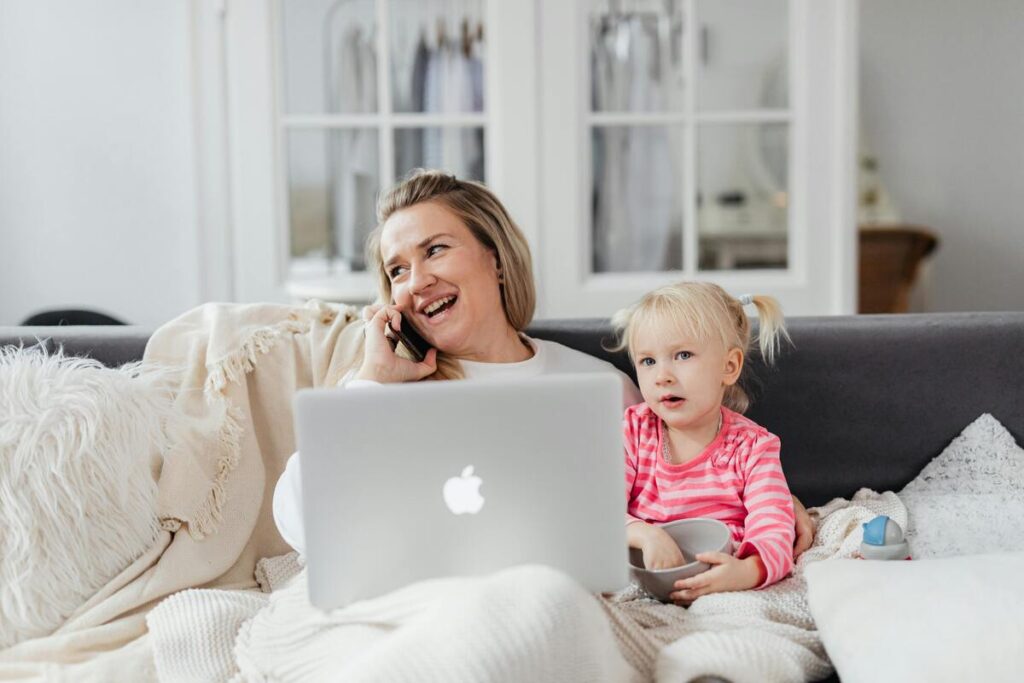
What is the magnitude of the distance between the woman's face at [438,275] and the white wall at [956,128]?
142 inches

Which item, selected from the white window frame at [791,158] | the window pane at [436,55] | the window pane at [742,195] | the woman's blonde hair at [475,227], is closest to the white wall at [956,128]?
the window pane at [742,195]

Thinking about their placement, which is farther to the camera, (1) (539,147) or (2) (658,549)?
(1) (539,147)

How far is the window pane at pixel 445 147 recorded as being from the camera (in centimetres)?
344

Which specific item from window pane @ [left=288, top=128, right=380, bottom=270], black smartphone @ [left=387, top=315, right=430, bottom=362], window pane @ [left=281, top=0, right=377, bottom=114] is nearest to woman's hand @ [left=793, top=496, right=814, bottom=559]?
black smartphone @ [left=387, top=315, right=430, bottom=362]

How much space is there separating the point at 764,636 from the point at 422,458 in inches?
19.7

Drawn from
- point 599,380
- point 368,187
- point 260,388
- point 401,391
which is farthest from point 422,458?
point 368,187

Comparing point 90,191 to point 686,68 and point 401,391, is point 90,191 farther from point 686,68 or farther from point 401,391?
point 401,391

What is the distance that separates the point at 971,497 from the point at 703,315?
0.59 m

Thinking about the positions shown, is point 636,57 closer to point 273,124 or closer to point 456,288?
point 273,124

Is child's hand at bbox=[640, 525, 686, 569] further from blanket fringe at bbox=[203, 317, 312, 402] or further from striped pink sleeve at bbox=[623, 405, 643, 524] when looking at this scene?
blanket fringe at bbox=[203, 317, 312, 402]

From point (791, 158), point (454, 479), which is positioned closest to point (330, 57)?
point (791, 158)

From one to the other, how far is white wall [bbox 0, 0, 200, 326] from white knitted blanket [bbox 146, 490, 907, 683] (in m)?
2.07

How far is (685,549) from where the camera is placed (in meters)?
1.54

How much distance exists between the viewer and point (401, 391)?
45.1 inches
